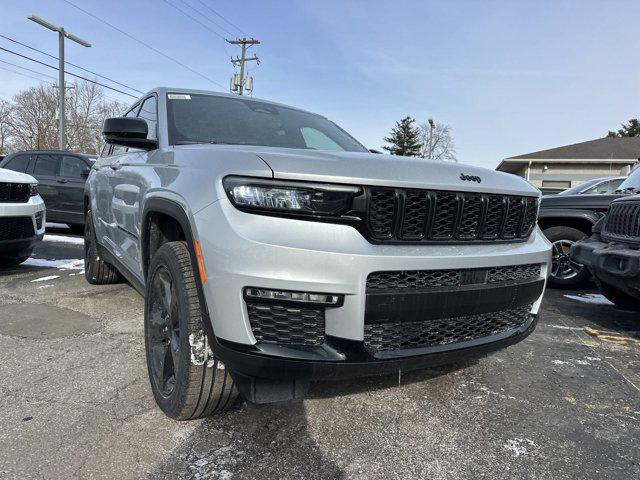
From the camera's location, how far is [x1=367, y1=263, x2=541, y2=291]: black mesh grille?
70.7 inches

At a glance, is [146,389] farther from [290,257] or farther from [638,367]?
[638,367]

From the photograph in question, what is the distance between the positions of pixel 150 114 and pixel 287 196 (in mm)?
1997

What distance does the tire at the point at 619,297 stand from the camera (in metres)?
4.41

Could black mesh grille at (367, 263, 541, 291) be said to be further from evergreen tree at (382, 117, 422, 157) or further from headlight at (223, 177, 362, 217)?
evergreen tree at (382, 117, 422, 157)

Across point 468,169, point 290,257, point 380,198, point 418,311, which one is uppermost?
point 468,169

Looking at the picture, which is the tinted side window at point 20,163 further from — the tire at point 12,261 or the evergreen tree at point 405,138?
the evergreen tree at point 405,138


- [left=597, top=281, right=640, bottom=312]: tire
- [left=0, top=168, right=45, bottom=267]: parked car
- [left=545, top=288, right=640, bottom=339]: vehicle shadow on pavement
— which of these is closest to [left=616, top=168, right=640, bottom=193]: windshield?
[left=597, top=281, right=640, bottom=312]: tire

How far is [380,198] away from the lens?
1.84m

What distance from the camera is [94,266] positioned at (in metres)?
4.85

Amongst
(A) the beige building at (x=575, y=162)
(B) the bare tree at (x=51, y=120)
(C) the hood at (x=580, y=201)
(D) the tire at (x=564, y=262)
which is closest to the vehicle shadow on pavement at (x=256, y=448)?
(D) the tire at (x=564, y=262)

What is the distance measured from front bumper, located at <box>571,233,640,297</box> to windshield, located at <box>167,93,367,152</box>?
225cm

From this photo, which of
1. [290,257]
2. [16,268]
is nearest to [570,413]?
[290,257]

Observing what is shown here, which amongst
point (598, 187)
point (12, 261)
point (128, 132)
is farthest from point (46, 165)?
point (598, 187)

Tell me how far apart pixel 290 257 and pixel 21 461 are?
1.40 meters
